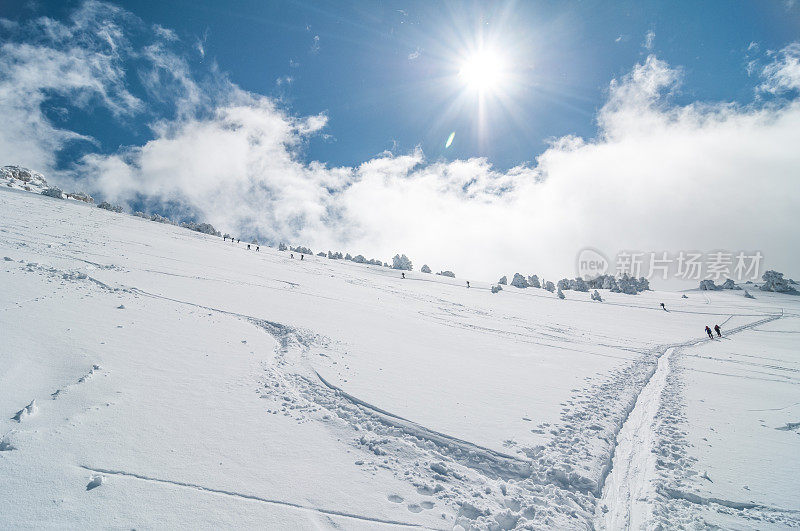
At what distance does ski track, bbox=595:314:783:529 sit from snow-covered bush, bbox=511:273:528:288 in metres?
49.8

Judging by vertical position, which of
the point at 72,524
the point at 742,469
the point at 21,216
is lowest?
the point at 72,524

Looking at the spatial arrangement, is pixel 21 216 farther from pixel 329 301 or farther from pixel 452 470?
pixel 452 470

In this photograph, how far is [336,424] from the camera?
670 centimetres

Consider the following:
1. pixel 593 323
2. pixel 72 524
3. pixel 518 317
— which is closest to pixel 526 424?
pixel 72 524

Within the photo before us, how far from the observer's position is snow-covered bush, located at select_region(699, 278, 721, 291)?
6856cm

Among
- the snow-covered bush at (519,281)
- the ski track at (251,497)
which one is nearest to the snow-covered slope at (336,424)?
the ski track at (251,497)

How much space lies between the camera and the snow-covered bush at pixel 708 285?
6856cm

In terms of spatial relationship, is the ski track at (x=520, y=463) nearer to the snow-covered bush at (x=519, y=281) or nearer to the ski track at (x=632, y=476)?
the ski track at (x=632, y=476)

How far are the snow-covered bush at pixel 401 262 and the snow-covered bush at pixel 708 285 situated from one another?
62750 millimetres

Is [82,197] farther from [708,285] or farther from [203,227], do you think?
[708,285]

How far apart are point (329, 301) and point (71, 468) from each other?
614 inches

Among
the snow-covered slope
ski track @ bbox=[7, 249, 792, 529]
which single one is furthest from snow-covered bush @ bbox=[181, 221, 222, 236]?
ski track @ bbox=[7, 249, 792, 529]

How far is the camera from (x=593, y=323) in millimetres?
28531

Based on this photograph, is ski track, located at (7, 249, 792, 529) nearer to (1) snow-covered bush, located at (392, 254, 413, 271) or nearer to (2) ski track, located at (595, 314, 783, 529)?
Answer: (2) ski track, located at (595, 314, 783, 529)
